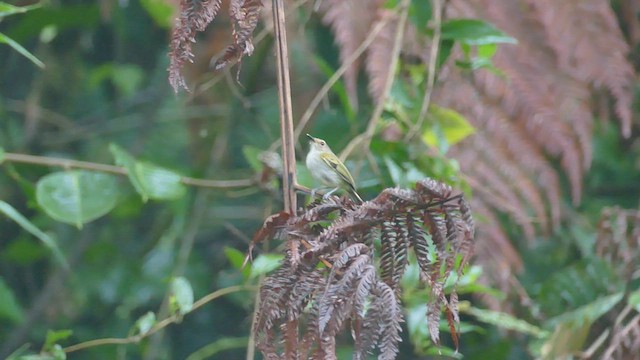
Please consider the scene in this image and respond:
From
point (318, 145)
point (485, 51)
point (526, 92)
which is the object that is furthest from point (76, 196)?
point (526, 92)

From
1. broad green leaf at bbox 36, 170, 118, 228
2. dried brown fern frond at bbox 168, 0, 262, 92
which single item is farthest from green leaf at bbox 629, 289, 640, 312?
dried brown fern frond at bbox 168, 0, 262, 92

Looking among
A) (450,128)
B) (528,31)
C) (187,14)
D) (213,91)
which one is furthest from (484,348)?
(187,14)

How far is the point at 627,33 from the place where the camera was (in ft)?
7.47

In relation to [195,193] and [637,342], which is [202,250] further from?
[637,342]

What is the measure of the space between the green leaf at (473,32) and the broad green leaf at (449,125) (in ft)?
0.51

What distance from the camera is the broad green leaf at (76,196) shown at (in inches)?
66.0

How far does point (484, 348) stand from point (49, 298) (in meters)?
1.11

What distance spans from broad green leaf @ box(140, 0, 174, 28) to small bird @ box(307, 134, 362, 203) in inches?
31.3

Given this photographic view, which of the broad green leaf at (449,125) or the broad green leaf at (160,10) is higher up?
the broad green leaf at (160,10)

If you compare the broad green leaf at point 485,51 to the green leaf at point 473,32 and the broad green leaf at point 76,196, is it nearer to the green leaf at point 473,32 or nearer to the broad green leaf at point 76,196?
the green leaf at point 473,32

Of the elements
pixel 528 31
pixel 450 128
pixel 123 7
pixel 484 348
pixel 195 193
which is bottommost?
pixel 484 348

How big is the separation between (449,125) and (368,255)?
1.06 meters

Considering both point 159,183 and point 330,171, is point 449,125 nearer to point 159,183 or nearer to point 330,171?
point 330,171

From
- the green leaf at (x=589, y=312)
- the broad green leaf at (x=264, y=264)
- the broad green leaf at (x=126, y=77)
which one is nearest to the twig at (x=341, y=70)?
the broad green leaf at (x=264, y=264)
